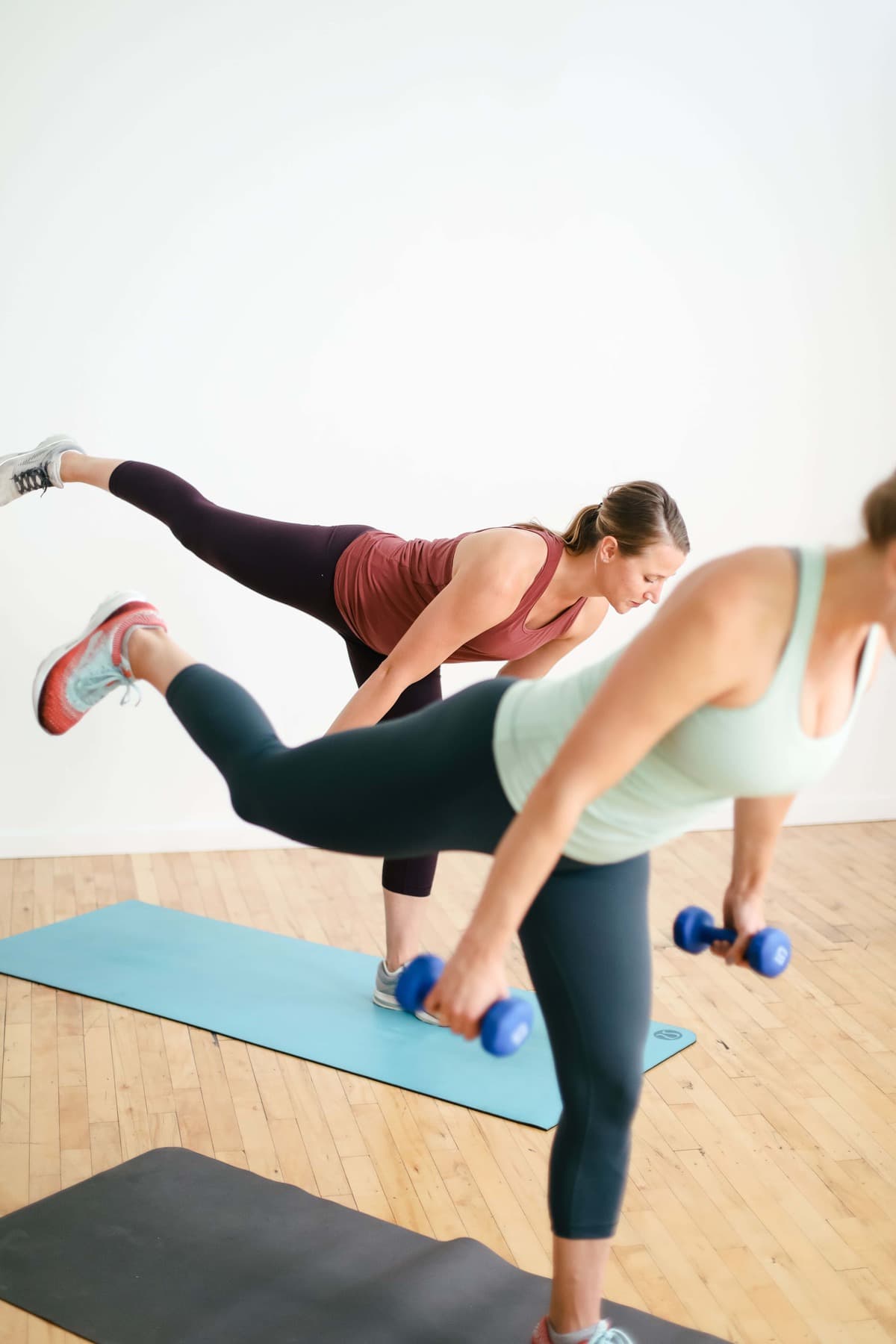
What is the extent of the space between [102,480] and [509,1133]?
1749 mm

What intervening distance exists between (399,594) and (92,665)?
2.55 feet

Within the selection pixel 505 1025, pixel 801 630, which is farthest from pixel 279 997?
pixel 801 630

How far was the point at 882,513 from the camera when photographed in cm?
131

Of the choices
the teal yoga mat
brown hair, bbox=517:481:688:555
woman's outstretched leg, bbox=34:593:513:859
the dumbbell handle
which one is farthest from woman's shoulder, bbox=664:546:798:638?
the teal yoga mat

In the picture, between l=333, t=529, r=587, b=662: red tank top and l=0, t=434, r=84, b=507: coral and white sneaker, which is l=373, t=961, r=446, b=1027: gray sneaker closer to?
l=333, t=529, r=587, b=662: red tank top

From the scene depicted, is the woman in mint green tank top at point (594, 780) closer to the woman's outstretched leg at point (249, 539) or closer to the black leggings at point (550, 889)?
the black leggings at point (550, 889)

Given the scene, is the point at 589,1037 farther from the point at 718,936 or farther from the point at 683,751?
the point at 683,751

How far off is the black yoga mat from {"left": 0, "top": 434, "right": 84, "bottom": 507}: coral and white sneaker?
1.68 m

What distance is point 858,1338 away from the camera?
74.9 inches

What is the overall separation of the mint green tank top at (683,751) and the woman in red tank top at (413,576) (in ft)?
2.67

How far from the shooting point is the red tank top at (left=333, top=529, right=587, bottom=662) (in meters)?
2.67

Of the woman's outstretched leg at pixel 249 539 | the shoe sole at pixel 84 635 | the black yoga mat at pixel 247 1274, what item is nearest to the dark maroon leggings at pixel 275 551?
the woman's outstretched leg at pixel 249 539

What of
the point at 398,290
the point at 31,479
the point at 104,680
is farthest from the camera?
the point at 398,290

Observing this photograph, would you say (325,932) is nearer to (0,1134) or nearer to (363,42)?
(0,1134)
